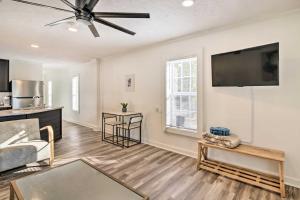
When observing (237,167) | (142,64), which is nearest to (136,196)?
(237,167)

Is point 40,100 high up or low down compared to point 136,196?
up

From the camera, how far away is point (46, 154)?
9.41 feet

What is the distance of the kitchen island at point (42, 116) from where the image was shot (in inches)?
130

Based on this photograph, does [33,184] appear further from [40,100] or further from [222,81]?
[40,100]

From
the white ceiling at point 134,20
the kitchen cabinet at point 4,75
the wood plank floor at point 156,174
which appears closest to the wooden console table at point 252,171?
the wood plank floor at point 156,174

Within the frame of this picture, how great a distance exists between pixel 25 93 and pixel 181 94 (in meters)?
5.01

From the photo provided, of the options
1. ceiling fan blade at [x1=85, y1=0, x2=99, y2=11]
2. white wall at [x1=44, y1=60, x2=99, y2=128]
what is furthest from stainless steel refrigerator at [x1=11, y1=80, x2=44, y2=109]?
ceiling fan blade at [x1=85, y1=0, x2=99, y2=11]

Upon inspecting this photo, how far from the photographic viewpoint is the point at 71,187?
64.3 inches

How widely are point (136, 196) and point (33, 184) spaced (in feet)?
3.39

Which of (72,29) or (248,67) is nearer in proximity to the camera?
(248,67)

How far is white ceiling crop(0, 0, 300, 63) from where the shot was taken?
7.13 ft

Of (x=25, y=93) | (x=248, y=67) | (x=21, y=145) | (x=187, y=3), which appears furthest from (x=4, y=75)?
(x=248, y=67)

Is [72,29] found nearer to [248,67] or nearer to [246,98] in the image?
[248,67]

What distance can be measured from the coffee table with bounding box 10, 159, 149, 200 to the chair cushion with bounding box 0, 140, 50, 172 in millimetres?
996
